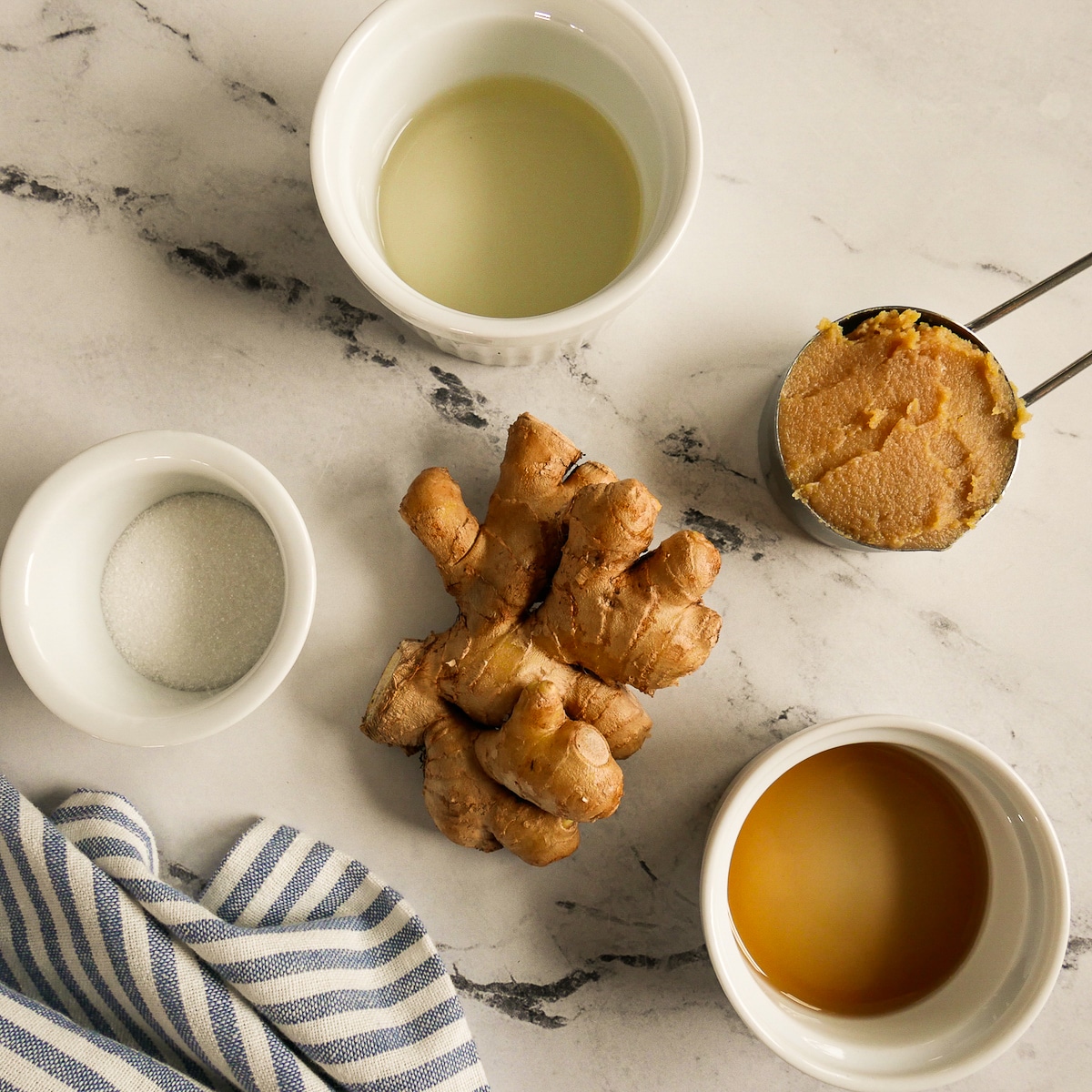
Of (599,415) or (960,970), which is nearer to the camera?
(960,970)

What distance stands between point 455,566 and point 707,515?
33 centimetres

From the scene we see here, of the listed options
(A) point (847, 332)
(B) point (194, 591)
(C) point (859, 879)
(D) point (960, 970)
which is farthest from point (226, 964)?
(A) point (847, 332)

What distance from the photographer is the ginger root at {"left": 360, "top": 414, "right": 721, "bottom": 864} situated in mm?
842

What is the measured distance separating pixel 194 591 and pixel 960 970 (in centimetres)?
97

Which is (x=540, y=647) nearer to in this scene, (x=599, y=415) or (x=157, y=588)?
(x=599, y=415)

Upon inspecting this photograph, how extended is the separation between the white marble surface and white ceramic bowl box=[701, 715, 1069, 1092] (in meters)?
0.16

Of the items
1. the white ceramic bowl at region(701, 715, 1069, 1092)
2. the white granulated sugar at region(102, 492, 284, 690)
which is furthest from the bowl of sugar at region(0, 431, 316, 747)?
the white ceramic bowl at region(701, 715, 1069, 1092)

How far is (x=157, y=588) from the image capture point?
0.96 meters

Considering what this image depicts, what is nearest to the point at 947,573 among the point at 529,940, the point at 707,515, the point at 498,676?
the point at 707,515

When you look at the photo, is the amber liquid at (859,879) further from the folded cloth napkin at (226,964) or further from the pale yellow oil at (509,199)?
the pale yellow oil at (509,199)

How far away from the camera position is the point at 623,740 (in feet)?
3.07

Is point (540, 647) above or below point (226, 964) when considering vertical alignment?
above

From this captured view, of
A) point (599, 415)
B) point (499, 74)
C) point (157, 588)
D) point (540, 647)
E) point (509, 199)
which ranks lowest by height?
point (157, 588)

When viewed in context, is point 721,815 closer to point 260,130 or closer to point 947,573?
point 947,573
